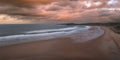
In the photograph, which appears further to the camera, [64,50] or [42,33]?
[42,33]

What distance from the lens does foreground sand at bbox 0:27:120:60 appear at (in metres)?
1.13

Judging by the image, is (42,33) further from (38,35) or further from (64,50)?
(64,50)

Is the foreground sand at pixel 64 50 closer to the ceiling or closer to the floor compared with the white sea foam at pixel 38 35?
closer to the floor

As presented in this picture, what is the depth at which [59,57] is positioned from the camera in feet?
3.66

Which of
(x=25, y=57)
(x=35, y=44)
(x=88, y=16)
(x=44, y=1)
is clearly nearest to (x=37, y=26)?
(x=35, y=44)

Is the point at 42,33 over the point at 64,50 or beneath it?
over

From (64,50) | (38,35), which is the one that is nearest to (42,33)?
(38,35)

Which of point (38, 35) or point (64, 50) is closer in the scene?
point (64, 50)

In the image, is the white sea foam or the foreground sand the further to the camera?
the white sea foam

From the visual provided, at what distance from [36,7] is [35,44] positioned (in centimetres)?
78

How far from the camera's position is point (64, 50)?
120 cm

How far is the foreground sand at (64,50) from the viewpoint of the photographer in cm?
113

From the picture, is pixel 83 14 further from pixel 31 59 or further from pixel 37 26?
pixel 31 59

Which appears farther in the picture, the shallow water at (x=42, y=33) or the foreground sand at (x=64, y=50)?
the shallow water at (x=42, y=33)
